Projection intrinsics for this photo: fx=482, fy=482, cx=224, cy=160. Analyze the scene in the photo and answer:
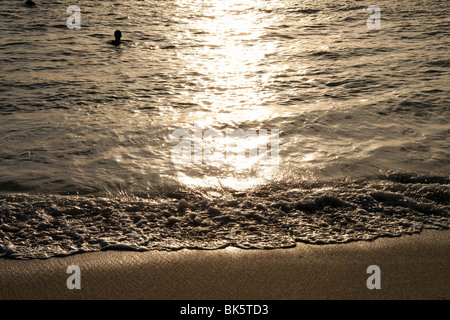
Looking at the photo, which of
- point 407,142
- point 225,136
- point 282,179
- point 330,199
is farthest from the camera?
point 225,136

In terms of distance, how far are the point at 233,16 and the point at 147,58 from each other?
149 inches

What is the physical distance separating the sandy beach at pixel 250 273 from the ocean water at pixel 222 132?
0.15 m

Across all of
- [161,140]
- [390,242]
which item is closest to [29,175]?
[161,140]

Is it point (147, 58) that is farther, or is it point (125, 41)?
point (125, 41)

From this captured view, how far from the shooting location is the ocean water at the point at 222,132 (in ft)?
13.4

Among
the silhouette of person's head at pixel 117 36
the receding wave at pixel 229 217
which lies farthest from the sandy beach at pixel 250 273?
the silhouette of person's head at pixel 117 36

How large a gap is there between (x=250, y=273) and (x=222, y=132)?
3.00m

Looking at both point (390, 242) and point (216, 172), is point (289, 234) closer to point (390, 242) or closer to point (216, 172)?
point (390, 242)

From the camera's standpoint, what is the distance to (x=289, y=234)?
3896mm

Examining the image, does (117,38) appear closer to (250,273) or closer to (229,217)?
(229,217)

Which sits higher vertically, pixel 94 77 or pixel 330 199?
pixel 94 77

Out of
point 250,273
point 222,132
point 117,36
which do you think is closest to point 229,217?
point 250,273

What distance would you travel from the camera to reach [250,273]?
335 cm

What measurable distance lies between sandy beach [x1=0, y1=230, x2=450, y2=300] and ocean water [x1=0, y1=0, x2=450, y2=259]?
5.9 inches
